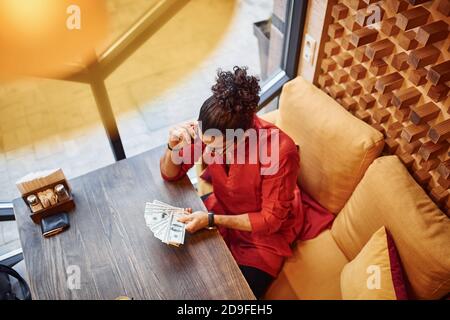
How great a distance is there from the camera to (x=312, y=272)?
173cm

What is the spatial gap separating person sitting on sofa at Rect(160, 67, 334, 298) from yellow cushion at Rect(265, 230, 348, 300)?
5cm

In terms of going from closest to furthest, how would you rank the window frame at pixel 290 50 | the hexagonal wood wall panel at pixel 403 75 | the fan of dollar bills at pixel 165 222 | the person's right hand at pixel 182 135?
the hexagonal wood wall panel at pixel 403 75 < the fan of dollar bills at pixel 165 222 < the person's right hand at pixel 182 135 < the window frame at pixel 290 50

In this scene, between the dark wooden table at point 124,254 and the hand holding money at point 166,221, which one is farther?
the hand holding money at point 166,221

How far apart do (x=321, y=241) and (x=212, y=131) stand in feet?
2.80

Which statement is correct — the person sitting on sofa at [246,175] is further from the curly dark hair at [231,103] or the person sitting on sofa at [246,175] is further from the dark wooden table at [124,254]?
the dark wooden table at [124,254]

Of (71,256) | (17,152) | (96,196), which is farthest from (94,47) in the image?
(17,152)

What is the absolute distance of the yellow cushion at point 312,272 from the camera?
1673 mm

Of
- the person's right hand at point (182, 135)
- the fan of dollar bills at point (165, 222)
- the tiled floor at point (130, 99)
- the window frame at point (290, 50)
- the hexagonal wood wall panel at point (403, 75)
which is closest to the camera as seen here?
the hexagonal wood wall panel at point (403, 75)

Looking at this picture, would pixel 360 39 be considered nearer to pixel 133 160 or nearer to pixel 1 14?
pixel 133 160

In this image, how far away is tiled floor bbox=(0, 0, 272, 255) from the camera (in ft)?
9.43

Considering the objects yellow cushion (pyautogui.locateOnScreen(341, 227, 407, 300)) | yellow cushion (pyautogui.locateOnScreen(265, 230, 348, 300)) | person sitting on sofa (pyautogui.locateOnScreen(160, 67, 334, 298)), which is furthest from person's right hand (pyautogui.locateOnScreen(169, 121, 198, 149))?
yellow cushion (pyautogui.locateOnScreen(341, 227, 407, 300))

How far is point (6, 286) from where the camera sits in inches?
72.9

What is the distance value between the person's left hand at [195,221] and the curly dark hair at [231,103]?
0.37 metres

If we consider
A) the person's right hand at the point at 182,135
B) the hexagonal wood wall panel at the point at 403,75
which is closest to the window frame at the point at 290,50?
the hexagonal wood wall panel at the point at 403,75
